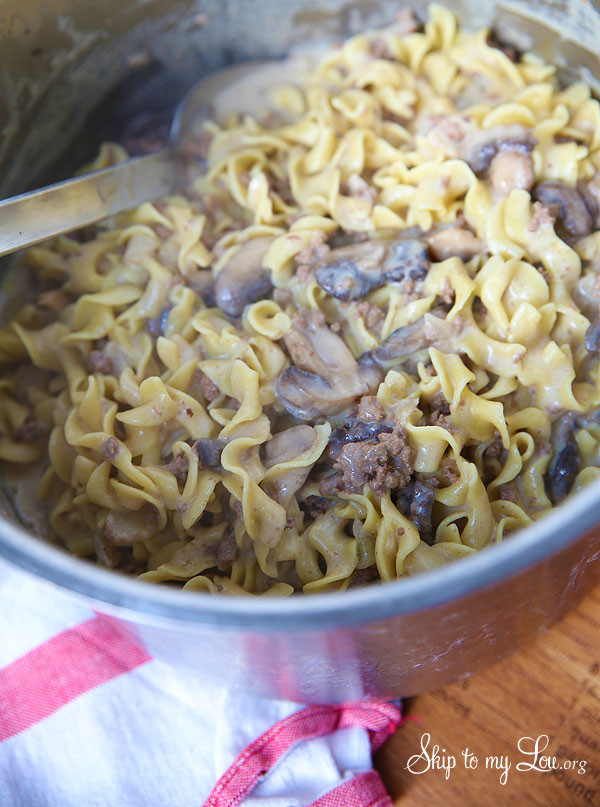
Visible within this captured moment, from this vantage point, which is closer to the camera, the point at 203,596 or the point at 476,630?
the point at 203,596

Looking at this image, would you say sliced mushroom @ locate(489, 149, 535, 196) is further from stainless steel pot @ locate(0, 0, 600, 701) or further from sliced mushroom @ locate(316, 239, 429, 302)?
stainless steel pot @ locate(0, 0, 600, 701)

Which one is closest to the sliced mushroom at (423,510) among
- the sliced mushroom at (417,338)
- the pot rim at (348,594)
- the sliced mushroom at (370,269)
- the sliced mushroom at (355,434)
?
the sliced mushroom at (355,434)

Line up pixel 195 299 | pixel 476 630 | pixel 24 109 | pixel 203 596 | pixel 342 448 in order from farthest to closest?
pixel 24 109 → pixel 195 299 → pixel 342 448 → pixel 476 630 → pixel 203 596

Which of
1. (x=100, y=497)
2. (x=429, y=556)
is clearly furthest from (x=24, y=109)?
(x=429, y=556)

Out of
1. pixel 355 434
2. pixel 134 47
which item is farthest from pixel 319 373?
pixel 134 47

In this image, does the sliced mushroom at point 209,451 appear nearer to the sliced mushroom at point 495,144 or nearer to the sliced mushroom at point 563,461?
the sliced mushroom at point 563,461

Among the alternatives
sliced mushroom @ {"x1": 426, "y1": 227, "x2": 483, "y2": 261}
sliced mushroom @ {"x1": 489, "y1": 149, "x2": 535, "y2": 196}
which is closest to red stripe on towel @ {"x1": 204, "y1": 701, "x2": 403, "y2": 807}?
sliced mushroom @ {"x1": 426, "y1": 227, "x2": 483, "y2": 261}

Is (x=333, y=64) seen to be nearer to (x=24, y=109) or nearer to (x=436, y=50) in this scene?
(x=436, y=50)

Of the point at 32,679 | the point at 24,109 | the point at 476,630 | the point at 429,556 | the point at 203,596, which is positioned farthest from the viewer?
the point at 24,109
